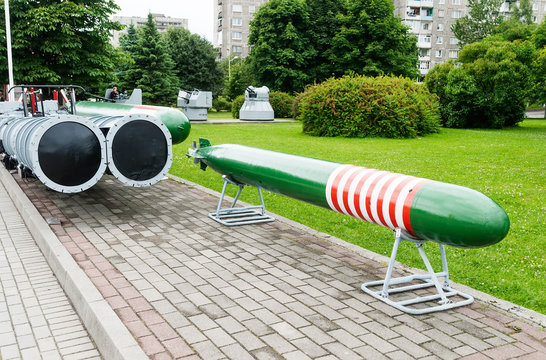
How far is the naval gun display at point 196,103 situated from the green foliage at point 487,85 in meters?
13.2

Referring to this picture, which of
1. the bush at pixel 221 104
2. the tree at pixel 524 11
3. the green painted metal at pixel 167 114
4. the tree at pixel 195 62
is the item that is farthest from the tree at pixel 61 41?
the tree at pixel 524 11

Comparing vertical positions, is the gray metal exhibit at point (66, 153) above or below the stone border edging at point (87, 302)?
above

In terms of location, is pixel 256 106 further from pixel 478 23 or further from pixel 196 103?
pixel 478 23

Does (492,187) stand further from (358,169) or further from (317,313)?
(317,313)

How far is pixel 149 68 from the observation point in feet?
136

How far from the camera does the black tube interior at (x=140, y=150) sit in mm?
6969

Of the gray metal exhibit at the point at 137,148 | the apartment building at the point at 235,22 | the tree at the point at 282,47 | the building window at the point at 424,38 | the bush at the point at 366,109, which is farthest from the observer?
the apartment building at the point at 235,22

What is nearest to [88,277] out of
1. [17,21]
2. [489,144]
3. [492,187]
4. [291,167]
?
[291,167]

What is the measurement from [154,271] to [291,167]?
190 centimetres

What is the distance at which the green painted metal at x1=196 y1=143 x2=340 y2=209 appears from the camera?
17.5 feet

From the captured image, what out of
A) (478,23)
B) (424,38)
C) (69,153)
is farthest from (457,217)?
(424,38)

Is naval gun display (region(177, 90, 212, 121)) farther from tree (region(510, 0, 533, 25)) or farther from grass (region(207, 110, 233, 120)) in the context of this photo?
tree (region(510, 0, 533, 25))

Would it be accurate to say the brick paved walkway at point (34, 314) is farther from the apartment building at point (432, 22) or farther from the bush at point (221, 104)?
the apartment building at point (432, 22)

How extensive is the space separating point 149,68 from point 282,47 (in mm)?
11290
